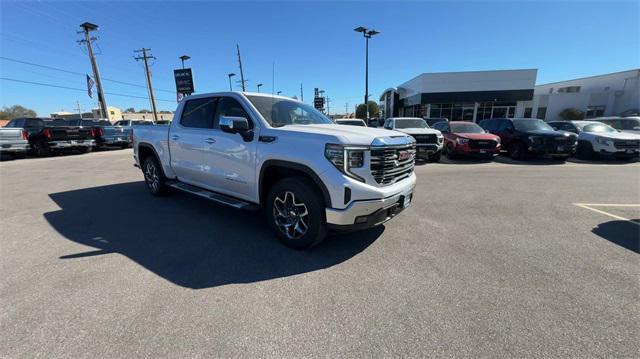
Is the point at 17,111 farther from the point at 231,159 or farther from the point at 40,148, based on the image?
the point at 231,159

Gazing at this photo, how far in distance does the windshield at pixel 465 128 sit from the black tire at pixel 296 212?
11289 mm

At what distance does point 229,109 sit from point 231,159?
819mm

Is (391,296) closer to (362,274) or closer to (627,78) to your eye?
(362,274)

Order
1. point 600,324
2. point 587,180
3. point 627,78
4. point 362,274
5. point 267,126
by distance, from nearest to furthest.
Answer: point 600,324 < point 362,274 < point 267,126 < point 587,180 < point 627,78

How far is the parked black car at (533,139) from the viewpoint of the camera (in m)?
11.2

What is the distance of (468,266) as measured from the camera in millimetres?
3260

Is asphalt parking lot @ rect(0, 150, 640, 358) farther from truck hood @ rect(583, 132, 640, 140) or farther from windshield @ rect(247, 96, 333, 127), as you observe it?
truck hood @ rect(583, 132, 640, 140)

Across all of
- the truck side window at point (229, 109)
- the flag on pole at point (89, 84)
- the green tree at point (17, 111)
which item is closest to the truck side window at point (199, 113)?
the truck side window at point (229, 109)

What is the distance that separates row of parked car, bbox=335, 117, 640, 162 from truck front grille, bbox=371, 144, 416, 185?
21.2 ft

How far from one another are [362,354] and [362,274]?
1102mm

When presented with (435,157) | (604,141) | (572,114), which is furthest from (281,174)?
(572,114)

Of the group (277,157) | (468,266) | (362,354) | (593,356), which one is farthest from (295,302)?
(593,356)

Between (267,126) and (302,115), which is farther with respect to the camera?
(302,115)

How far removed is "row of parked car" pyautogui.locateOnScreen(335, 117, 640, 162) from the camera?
11.2 m
